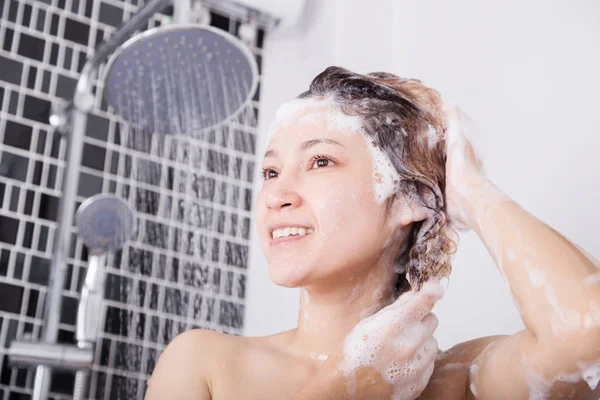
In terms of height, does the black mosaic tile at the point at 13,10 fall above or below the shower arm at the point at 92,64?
above

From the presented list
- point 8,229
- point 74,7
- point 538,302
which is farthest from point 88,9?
point 538,302

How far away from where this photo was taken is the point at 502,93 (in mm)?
1669

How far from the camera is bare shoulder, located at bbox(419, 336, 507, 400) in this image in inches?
51.3

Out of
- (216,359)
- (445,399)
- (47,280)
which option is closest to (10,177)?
(47,280)

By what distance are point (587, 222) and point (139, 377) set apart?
1134mm

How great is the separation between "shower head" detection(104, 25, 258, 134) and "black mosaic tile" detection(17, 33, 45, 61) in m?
0.38

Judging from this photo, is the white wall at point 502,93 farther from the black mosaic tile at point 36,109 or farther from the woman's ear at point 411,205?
the black mosaic tile at point 36,109

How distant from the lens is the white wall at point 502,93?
1.46 meters

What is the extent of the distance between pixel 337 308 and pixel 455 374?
0.21m

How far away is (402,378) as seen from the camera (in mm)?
1208

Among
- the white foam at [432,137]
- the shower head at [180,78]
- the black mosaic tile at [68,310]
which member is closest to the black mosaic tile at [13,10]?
the shower head at [180,78]

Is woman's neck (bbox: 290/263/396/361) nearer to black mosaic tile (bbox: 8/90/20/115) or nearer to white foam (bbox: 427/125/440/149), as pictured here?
white foam (bbox: 427/125/440/149)

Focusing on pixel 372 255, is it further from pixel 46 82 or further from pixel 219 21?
pixel 219 21

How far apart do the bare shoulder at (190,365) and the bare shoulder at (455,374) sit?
32cm
